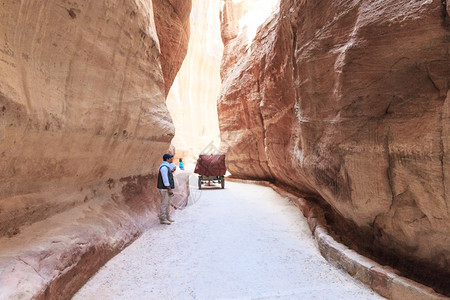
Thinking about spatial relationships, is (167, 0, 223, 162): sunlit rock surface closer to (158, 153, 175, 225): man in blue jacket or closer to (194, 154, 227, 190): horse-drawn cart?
(194, 154, 227, 190): horse-drawn cart

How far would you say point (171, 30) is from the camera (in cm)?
861

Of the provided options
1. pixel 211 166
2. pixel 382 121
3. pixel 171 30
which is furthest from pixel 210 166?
pixel 382 121

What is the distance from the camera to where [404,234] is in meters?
2.75

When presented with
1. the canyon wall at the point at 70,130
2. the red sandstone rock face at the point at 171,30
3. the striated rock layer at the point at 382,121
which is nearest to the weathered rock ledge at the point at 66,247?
the canyon wall at the point at 70,130

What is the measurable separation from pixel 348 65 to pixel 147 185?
4.48m

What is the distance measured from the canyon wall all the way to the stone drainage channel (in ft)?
1.16

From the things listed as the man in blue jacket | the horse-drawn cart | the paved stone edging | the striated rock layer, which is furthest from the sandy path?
the horse-drawn cart

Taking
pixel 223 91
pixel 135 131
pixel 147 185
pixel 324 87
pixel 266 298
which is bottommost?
pixel 266 298

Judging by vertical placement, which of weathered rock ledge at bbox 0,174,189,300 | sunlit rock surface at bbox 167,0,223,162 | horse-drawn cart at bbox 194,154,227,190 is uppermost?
sunlit rock surface at bbox 167,0,223,162

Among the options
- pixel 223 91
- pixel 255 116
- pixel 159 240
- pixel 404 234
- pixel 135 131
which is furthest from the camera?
pixel 223 91

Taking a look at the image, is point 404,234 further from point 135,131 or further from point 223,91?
point 223,91

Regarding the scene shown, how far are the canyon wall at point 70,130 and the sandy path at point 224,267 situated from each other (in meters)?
0.35

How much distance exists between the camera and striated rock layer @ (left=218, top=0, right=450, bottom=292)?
7.73ft

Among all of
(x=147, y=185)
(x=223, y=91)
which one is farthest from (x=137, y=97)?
(x=223, y=91)
